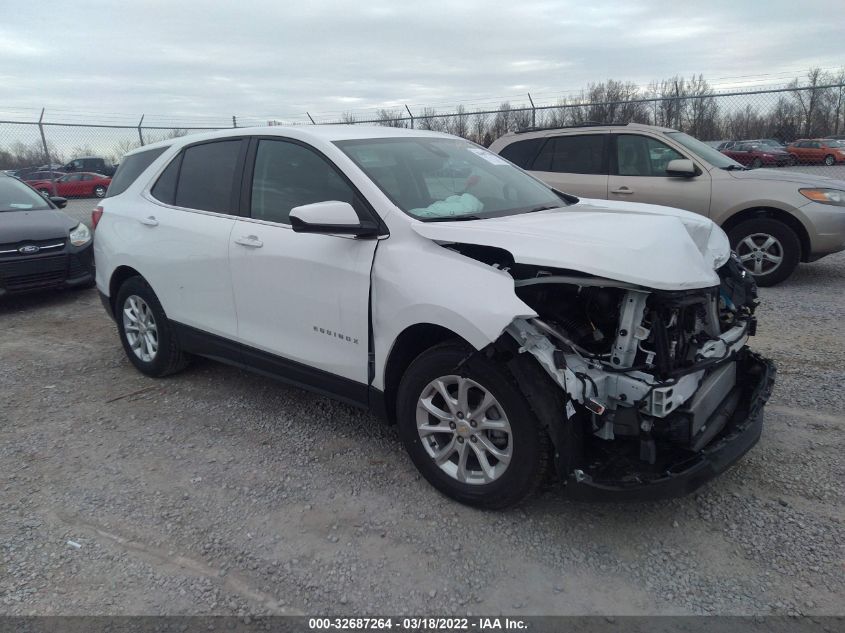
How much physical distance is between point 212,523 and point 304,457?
28.0 inches

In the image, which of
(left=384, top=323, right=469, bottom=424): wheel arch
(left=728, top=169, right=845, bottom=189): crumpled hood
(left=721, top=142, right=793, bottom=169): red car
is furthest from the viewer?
(left=721, top=142, right=793, bottom=169): red car

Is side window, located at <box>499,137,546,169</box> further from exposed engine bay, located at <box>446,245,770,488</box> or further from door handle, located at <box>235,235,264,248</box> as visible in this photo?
exposed engine bay, located at <box>446,245,770,488</box>

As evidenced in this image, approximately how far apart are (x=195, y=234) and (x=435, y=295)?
203cm

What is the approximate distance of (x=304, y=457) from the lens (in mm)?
3643

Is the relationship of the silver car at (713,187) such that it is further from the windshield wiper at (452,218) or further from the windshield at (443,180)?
the windshield wiper at (452,218)

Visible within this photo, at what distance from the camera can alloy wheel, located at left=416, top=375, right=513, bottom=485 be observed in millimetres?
2855

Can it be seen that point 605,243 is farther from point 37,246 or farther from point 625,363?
point 37,246

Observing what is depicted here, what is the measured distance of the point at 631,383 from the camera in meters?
2.60

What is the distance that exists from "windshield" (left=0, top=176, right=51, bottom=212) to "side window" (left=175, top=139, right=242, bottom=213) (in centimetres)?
464

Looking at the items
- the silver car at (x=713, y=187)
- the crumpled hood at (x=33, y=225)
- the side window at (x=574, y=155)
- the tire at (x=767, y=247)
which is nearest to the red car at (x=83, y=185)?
the crumpled hood at (x=33, y=225)

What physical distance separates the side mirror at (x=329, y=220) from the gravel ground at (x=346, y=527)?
133cm

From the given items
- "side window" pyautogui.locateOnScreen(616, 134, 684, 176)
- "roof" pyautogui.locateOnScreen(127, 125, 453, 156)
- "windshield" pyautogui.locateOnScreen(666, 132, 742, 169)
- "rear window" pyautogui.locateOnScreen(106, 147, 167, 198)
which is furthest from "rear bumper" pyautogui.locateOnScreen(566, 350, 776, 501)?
"windshield" pyautogui.locateOnScreen(666, 132, 742, 169)

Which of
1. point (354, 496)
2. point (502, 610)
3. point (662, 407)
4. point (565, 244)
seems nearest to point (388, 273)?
point (565, 244)

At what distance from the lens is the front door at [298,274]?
3.28 metres
